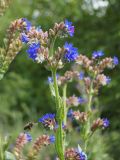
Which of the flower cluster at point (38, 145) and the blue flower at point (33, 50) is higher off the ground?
the blue flower at point (33, 50)

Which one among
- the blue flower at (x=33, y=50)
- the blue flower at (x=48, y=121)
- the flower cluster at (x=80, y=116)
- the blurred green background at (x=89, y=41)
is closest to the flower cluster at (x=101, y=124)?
the flower cluster at (x=80, y=116)

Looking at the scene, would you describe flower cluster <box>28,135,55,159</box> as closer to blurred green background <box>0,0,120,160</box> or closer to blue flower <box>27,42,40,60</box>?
blue flower <box>27,42,40,60</box>

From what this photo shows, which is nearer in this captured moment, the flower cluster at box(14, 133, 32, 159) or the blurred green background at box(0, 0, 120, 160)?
the flower cluster at box(14, 133, 32, 159)

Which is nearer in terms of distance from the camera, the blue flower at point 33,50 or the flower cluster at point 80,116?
the blue flower at point 33,50

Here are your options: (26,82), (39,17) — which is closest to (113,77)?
(39,17)

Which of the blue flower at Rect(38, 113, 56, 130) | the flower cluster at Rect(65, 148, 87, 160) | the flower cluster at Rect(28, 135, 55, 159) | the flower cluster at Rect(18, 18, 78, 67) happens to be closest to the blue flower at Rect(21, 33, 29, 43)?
the flower cluster at Rect(18, 18, 78, 67)

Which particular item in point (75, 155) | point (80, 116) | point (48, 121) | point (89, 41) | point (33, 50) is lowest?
point (75, 155)

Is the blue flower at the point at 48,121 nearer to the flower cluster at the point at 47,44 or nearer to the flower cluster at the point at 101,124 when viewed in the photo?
the flower cluster at the point at 47,44

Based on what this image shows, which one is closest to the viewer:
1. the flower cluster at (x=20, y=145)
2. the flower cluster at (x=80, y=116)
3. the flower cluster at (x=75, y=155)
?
the flower cluster at (x=75, y=155)

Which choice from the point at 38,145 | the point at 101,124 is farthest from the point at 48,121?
the point at 101,124

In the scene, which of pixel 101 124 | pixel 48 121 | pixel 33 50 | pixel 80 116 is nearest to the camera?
pixel 33 50

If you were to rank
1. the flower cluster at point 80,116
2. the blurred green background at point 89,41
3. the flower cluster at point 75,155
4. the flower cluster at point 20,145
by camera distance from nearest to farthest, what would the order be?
1. the flower cluster at point 75,155
2. the flower cluster at point 20,145
3. the flower cluster at point 80,116
4. the blurred green background at point 89,41

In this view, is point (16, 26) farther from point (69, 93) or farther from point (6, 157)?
point (69, 93)

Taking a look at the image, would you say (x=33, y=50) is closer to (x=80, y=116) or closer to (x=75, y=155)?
(x=75, y=155)
